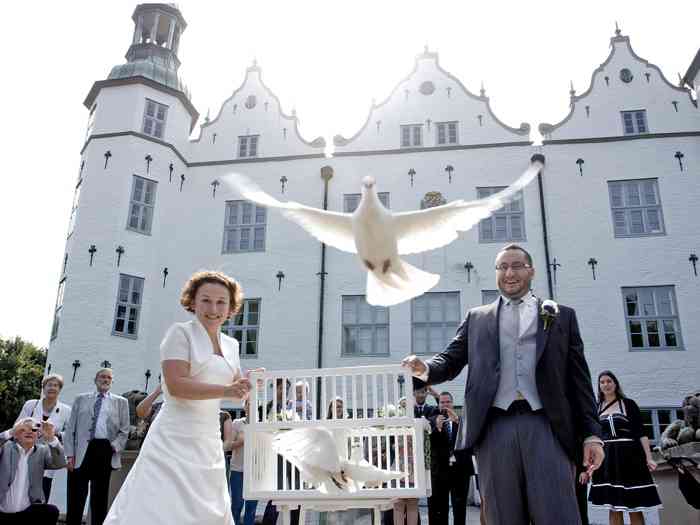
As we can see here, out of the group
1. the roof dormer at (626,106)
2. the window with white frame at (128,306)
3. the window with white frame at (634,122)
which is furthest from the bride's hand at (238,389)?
the window with white frame at (634,122)

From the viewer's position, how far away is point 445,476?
7047mm

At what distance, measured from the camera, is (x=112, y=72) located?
16422 mm

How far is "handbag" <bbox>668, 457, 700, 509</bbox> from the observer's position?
5545 mm

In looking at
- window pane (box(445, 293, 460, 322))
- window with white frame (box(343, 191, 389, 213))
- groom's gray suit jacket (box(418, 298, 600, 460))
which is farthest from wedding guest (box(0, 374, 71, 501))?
window with white frame (box(343, 191, 389, 213))

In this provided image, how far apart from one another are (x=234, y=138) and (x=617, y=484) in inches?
537

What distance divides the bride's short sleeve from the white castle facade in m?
10.7

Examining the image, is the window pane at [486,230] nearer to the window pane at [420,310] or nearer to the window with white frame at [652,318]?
the window pane at [420,310]

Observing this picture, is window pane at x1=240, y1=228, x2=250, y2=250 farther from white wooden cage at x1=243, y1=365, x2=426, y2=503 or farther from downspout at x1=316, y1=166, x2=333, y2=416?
white wooden cage at x1=243, y1=365, x2=426, y2=503

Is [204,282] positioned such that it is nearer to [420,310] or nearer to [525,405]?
[525,405]

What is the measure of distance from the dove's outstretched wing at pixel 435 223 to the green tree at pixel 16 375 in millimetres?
29554

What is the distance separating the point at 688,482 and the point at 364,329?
899 centimetres

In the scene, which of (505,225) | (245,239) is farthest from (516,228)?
(245,239)

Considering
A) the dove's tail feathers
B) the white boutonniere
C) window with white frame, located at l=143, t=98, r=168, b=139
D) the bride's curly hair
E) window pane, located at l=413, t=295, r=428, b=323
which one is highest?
window with white frame, located at l=143, t=98, r=168, b=139

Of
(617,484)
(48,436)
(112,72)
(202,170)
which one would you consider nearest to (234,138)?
(202,170)
